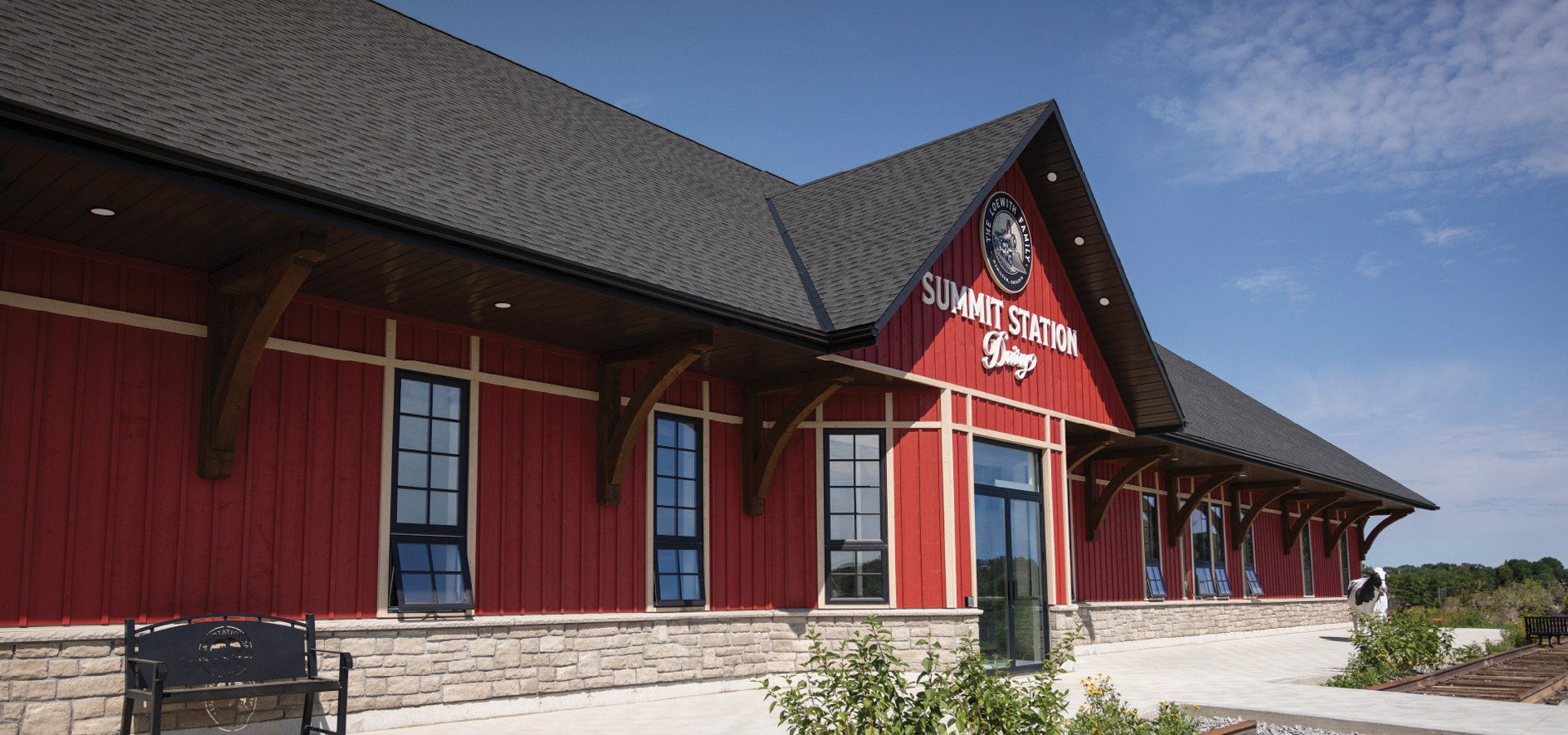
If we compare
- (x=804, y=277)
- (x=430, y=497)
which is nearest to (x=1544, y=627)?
(x=804, y=277)

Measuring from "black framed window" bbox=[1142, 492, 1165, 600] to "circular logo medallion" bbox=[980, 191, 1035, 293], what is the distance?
7.22 m

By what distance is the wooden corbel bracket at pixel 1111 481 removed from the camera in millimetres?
17500

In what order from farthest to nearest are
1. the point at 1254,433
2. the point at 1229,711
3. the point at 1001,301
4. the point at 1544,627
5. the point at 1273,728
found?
the point at 1254,433 < the point at 1544,627 < the point at 1001,301 < the point at 1229,711 < the point at 1273,728

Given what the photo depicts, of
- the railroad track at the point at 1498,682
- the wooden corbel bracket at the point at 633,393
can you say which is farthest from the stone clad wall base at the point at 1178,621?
the wooden corbel bracket at the point at 633,393

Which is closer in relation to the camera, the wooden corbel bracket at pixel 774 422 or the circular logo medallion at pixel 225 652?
the circular logo medallion at pixel 225 652

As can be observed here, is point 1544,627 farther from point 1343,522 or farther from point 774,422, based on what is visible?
point 774,422

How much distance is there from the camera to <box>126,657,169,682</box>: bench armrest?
6.50 m

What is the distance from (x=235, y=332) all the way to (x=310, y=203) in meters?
1.59

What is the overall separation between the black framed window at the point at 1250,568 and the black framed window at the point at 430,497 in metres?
18.1

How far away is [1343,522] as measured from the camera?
93.3 feet

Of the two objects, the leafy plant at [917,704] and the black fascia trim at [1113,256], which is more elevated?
the black fascia trim at [1113,256]

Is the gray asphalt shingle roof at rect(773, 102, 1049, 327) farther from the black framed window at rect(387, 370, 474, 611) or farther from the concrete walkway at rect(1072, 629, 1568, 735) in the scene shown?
the concrete walkway at rect(1072, 629, 1568, 735)

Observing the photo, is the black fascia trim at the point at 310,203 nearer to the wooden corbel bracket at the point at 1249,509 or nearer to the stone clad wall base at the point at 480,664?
the stone clad wall base at the point at 480,664

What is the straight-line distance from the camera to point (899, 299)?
37.2 feet
